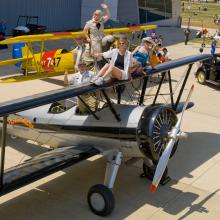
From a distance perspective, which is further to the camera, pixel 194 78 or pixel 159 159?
pixel 194 78

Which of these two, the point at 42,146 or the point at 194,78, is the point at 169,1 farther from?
the point at 42,146

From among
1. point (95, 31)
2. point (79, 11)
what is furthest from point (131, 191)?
point (79, 11)

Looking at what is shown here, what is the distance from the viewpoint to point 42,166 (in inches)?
241

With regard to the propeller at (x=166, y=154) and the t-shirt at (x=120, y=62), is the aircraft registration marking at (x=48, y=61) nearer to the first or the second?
the t-shirt at (x=120, y=62)

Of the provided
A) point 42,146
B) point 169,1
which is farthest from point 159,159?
point 169,1

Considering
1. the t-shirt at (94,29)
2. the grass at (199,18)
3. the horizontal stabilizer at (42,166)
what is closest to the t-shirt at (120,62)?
the horizontal stabilizer at (42,166)

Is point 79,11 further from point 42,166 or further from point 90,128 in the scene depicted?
point 42,166

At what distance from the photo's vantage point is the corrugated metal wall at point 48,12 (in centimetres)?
2320

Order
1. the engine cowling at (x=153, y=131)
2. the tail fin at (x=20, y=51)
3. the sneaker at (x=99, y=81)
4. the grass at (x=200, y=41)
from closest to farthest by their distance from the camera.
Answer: the sneaker at (x=99, y=81) < the engine cowling at (x=153, y=131) < the tail fin at (x=20, y=51) < the grass at (x=200, y=41)

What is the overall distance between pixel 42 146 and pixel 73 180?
1.63 meters

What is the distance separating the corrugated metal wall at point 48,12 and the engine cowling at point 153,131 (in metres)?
18.3

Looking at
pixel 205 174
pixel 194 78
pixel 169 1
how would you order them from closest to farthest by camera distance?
pixel 205 174 → pixel 194 78 → pixel 169 1

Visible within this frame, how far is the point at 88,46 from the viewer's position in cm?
1096

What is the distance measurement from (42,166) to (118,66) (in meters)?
2.01
